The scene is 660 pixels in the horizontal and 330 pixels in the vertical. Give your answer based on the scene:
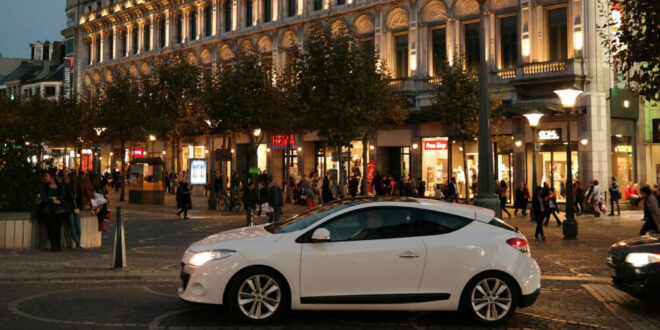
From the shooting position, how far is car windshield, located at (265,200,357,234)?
7.82 metres

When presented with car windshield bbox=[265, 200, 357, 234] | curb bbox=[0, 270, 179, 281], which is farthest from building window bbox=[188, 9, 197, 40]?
car windshield bbox=[265, 200, 357, 234]

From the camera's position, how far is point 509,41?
1355 inches

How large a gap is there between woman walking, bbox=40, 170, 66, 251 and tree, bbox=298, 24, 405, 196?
49.5ft

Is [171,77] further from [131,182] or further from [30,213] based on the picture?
[30,213]

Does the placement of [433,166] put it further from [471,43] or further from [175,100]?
[175,100]

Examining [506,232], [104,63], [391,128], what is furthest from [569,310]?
[104,63]

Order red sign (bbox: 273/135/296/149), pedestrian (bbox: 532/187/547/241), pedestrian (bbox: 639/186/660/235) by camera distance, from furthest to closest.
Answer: red sign (bbox: 273/135/296/149)
pedestrian (bbox: 532/187/547/241)
pedestrian (bbox: 639/186/660/235)

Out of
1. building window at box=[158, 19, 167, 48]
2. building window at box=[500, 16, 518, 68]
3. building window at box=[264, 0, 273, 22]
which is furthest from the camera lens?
building window at box=[158, 19, 167, 48]

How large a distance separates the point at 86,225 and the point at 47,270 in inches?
161

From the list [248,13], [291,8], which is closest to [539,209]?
[291,8]

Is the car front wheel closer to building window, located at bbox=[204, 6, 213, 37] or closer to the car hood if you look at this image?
the car hood

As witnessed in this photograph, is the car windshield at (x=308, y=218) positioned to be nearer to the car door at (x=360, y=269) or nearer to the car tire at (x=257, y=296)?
the car door at (x=360, y=269)

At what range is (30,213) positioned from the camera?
1453 centimetres

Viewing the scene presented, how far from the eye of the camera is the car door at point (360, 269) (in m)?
7.42
